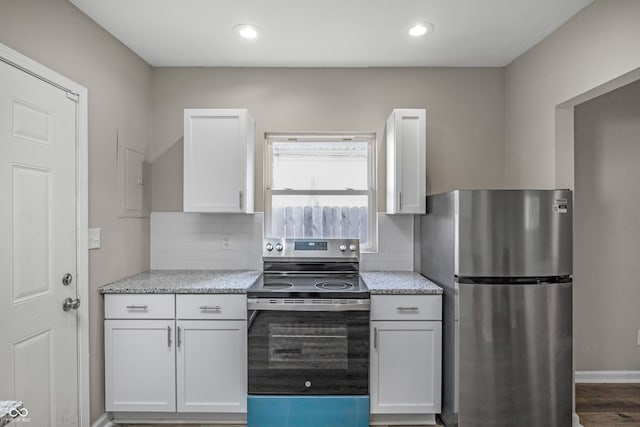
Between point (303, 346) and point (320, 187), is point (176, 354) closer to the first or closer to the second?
point (303, 346)

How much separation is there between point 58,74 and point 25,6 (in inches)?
12.5

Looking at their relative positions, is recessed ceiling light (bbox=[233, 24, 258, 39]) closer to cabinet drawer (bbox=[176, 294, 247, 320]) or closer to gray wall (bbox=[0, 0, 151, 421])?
gray wall (bbox=[0, 0, 151, 421])

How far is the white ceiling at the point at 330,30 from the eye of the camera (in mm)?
2152

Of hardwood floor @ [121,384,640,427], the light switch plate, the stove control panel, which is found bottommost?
hardwood floor @ [121,384,640,427]

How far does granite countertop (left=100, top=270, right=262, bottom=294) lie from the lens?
2.36 meters

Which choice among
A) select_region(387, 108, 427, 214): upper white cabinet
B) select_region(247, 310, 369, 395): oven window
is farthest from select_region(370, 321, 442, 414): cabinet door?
select_region(387, 108, 427, 214): upper white cabinet

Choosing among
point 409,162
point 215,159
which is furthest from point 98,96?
point 409,162

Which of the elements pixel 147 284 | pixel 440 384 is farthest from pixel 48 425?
pixel 440 384

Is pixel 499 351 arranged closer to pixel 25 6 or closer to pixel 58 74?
pixel 58 74

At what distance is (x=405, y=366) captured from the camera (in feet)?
7.82

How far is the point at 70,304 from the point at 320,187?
1913 millimetres

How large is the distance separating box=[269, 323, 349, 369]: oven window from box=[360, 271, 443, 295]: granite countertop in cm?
38

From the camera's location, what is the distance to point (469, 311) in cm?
216

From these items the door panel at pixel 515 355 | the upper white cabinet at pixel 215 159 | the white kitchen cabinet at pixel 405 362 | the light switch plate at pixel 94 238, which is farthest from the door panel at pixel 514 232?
the light switch plate at pixel 94 238
